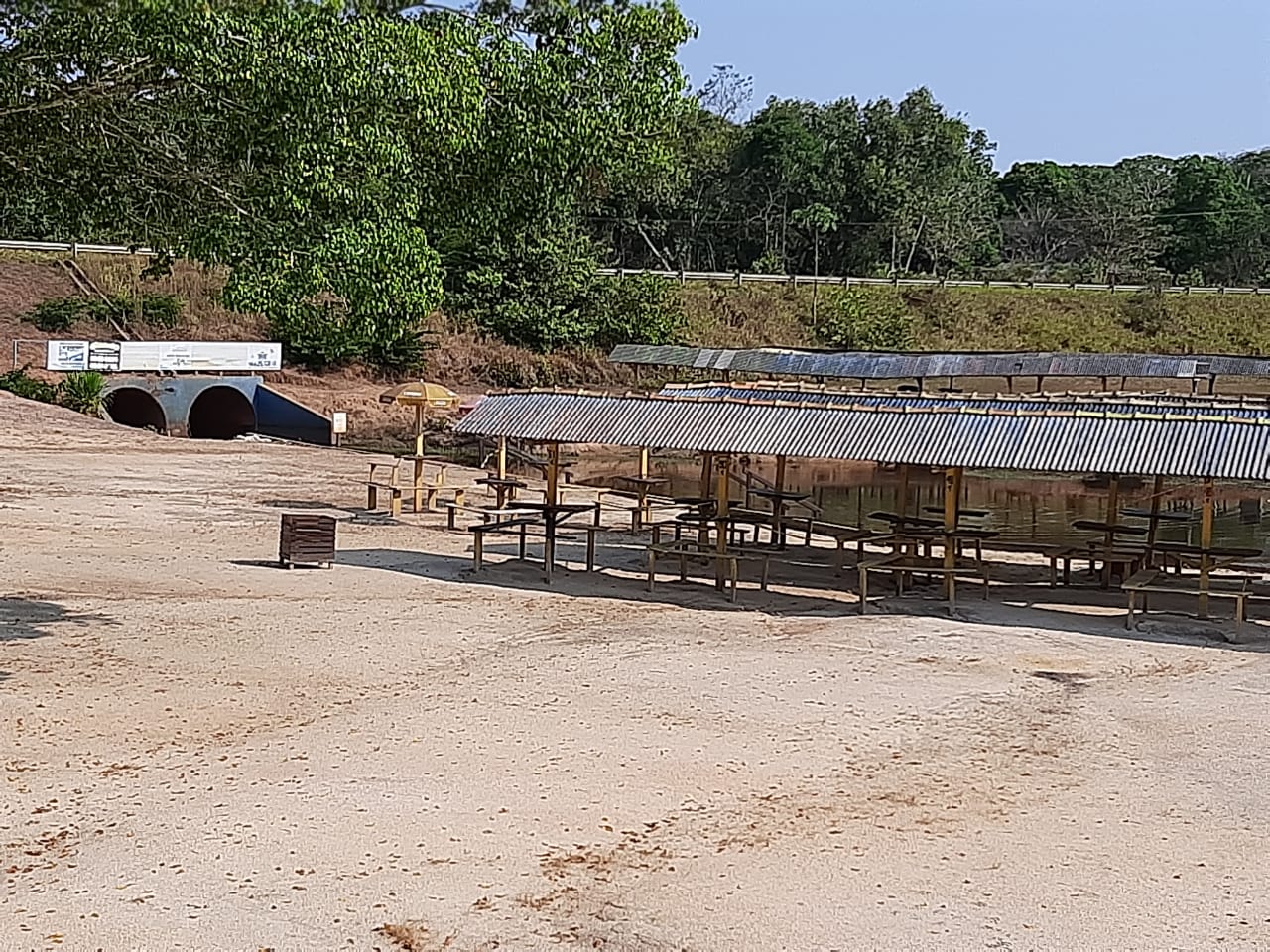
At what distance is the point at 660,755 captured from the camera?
11.1m

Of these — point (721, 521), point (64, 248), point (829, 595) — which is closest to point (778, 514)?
point (829, 595)

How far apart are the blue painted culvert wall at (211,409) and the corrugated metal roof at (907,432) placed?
2173cm

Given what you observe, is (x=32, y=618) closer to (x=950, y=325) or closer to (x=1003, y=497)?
(x=1003, y=497)

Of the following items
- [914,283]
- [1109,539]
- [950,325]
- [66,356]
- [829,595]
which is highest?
[914,283]

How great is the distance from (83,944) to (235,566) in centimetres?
1284

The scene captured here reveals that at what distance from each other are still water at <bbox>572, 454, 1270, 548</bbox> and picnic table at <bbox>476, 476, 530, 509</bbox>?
3.71 meters

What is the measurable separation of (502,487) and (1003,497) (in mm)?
13555

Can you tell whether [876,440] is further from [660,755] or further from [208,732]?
[208,732]

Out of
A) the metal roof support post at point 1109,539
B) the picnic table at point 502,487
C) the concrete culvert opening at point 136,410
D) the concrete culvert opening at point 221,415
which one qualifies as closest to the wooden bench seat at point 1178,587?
the metal roof support post at point 1109,539

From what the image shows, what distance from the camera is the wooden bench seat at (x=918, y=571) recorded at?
60.1ft

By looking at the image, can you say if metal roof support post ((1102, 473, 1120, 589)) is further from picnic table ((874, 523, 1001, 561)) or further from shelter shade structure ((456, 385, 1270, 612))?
picnic table ((874, 523, 1001, 561))

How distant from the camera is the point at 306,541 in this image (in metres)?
19.8

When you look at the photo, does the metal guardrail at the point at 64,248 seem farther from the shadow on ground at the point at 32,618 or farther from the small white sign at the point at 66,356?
the shadow on ground at the point at 32,618

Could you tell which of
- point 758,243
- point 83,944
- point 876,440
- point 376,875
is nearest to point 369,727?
point 376,875
